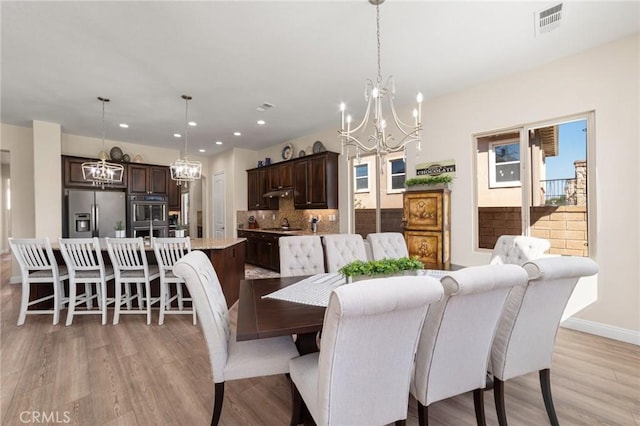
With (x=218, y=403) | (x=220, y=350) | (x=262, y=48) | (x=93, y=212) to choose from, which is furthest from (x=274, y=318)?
(x=93, y=212)

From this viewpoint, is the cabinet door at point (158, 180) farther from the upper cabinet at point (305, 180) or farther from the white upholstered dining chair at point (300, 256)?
the white upholstered dining chair at point (300, 256)

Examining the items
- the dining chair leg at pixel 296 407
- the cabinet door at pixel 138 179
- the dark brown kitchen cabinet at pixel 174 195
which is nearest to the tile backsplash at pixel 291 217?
the dark brown kitchen cabinet at pixel 174 195

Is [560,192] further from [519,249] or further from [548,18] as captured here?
[548,18]

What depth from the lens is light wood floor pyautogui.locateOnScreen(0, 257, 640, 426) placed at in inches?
71.6

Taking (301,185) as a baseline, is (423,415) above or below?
below

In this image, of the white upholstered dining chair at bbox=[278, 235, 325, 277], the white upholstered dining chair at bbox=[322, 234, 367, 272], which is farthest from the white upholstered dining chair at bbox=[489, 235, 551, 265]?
the white upholstered dining chair at bbox=[278, 235, 325, 277]

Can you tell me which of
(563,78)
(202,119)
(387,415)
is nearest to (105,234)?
(202,119)

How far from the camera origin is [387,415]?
1.26 meters

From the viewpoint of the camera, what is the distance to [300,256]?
2738 millimetres

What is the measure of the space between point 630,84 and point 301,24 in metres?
3.17

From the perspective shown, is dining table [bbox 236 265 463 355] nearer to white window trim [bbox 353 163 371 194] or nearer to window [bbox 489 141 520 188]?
window [bbox 489 141 520 188]

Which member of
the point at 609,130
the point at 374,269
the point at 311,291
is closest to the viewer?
the point at 374,269

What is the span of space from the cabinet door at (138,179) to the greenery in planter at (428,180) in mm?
5514

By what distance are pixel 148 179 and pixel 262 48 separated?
4860mm
